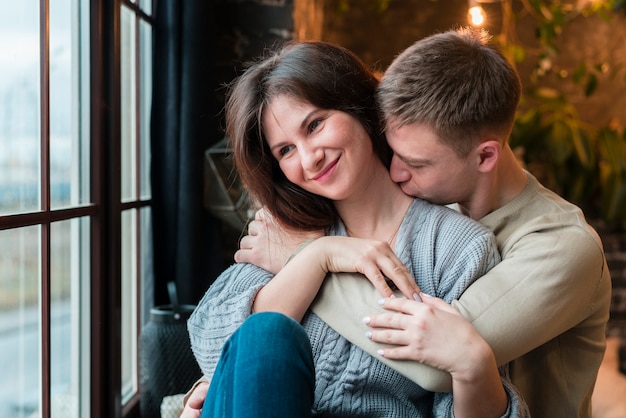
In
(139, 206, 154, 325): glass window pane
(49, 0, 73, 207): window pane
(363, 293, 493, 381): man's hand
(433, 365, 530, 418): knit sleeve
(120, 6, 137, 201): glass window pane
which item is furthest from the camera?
(139, 206, 154, 325): glass window pane

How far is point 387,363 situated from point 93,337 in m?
1.09

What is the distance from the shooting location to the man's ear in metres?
1.47

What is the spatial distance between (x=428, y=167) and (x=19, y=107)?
2.83 feet

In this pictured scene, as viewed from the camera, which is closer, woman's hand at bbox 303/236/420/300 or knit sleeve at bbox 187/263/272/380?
woman's hand at bbox 303/236/420/300

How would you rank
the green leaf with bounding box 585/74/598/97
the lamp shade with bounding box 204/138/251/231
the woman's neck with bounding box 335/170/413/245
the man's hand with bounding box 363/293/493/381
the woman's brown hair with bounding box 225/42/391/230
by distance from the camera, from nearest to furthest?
the man's hand with bounding box 363/293/493/381, the woman's brown hair with bounding box 225/42/391/230, the woman's neck with bounding box 335/170/413/245, the lamp shade with bounding box 204/138/251/231, the green leaf with bounding box 585/74/598/97

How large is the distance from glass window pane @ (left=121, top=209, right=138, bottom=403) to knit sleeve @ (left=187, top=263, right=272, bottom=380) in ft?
3.33

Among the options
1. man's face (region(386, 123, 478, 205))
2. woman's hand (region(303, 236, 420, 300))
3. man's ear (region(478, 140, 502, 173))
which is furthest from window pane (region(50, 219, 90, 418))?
man's ear (region(478, 140, 502, 173))

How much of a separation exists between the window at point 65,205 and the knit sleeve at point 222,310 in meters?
0.40

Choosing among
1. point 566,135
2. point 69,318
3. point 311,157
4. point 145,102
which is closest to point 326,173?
point 311,157

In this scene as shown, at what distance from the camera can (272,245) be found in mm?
1583

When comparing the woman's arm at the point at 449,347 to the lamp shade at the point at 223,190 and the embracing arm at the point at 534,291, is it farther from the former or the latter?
the lamp shade at the point at 223,190

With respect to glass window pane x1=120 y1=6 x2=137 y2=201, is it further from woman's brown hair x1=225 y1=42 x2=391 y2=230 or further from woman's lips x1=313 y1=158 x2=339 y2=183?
woman's lips x1=313 y1=158 x2=339 y2=183

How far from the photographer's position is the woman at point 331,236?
142 cm

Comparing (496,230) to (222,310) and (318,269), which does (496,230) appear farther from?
(222,310)
